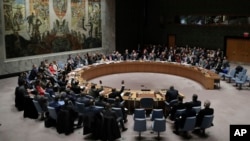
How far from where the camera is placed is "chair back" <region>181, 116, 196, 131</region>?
949 centimetres

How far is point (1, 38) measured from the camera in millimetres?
18625

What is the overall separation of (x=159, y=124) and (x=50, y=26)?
1412cm

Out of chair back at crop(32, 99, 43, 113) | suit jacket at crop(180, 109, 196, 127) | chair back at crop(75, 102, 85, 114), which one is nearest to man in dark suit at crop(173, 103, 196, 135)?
suit jacket at crop(180, 109, 196, 127)

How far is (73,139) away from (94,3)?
16577mm

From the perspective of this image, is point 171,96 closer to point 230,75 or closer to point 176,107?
point 176,107

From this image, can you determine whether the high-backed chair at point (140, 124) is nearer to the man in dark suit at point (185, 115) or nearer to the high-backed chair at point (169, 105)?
the man in dark suit at point (185, 115)

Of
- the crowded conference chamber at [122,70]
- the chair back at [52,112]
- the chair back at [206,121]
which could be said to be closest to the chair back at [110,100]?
the crowded conference chamber at [122,70]

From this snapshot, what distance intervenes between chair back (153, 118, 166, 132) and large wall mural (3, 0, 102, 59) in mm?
12911

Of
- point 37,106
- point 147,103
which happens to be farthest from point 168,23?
point 37,106

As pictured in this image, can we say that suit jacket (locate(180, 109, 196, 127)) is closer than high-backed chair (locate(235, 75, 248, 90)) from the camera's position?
Yes

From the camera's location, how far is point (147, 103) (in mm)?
11344

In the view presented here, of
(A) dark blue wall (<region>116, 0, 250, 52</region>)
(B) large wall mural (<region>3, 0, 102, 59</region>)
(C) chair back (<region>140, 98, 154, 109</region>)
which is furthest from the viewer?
(A) dark blue wall (<region>116, 0, 250, 52</region>)

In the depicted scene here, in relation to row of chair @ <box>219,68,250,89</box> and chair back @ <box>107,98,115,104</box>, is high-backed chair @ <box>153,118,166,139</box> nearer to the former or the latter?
chair back @ <box>107,98,115,104</box>

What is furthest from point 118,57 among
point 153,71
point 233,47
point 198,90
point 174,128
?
point 174,128
